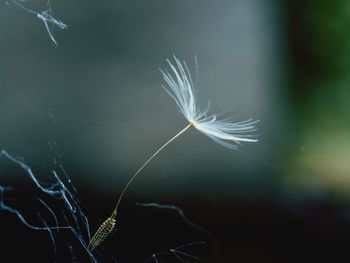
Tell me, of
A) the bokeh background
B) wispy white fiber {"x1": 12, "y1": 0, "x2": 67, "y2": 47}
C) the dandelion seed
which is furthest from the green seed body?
wispy white fiber {"x1": 12, "y1": 0, "x2": 67, "y2": 47}

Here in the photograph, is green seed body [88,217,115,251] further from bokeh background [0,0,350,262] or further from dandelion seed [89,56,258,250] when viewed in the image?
dandelion seed [89,56,258,250]

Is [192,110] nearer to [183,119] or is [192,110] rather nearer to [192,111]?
[192,111]

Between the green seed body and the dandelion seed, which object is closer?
the green seed body

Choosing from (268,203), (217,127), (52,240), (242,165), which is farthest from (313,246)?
(52,240)

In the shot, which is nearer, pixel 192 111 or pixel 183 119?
pixel 192 111

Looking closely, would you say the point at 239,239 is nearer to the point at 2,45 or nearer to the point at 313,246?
the point at 313,246

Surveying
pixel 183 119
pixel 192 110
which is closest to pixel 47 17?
pixel 192 110

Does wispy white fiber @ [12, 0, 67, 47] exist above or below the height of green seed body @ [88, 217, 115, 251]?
above
